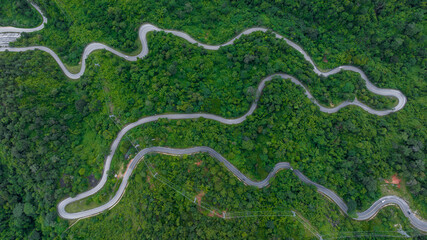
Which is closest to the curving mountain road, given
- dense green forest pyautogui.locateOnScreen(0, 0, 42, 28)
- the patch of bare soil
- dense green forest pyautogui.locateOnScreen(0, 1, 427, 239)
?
dense green forest pyautogui.locateOnScreen(0, 1, 427, 239)

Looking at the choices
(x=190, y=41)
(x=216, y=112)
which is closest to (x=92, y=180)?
(x=216, y=112)

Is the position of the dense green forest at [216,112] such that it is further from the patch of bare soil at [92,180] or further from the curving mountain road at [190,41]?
the curving mountain road at [190,41]

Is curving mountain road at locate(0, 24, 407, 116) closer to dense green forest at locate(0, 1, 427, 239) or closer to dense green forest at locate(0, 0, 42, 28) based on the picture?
dense green forest at locate(0, 1, 427, 239)

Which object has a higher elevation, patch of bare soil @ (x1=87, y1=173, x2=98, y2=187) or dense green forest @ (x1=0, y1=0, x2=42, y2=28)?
dense green forest @ (x1=0, y1=0, x2=42, y2=28)

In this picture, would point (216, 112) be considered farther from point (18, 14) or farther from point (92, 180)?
point (18, 14)

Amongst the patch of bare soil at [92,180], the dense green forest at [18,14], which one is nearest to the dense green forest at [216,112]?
the patch of bare soil at [92,180]

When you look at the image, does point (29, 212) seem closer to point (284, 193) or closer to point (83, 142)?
point (83, 142)

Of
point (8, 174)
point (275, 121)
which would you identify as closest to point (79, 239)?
point (8, 174)
